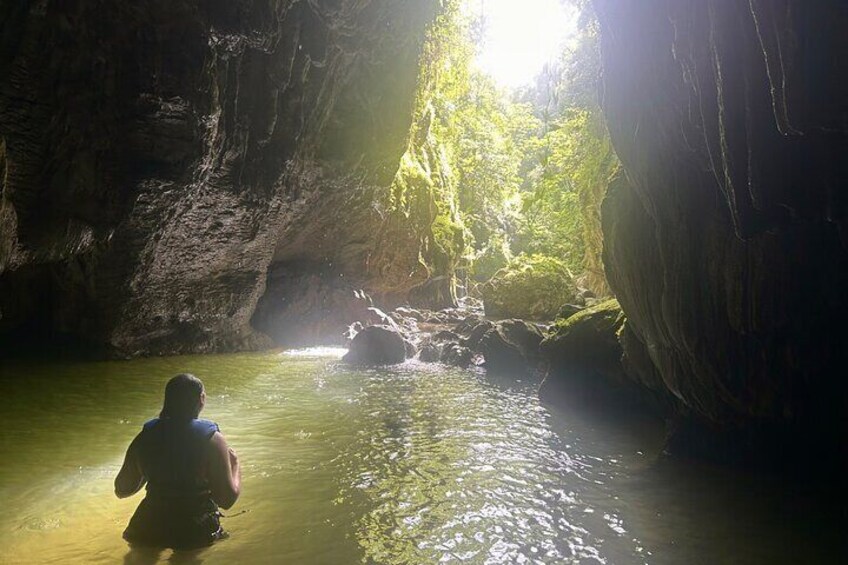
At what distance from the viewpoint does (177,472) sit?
4.58 meters

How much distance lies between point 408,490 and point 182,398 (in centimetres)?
309

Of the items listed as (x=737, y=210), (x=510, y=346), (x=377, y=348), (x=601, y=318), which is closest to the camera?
(x=737, y=210)

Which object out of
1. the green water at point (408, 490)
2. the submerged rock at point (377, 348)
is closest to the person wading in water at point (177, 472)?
the green water at point (408, 490)

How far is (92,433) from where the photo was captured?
8.65 meters

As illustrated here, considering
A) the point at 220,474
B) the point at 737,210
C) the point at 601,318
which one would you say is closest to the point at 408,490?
the point at 220,474

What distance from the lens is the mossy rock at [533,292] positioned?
92.1ft

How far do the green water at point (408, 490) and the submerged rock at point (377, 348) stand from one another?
19.4 feet

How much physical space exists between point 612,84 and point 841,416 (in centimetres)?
531

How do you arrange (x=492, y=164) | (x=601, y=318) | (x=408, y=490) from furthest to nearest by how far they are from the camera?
(x=492, y=164) → (x=601, y=318) → (x=408, y=490)

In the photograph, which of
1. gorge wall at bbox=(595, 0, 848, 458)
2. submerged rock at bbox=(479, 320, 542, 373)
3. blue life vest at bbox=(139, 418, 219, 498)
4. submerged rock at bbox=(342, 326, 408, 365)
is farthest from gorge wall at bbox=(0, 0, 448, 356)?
gorge wall at bbox=(595, 0, 848, 458)

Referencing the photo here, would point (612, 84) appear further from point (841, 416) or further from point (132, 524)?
point (132, 524)

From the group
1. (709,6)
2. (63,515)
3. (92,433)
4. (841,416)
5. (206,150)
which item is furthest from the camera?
(206,150)

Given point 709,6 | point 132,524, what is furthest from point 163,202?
point 709,6

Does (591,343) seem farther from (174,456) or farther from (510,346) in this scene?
(174,456)
